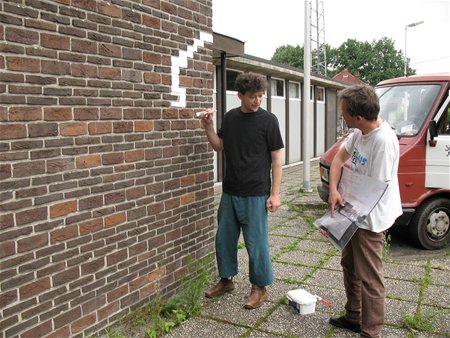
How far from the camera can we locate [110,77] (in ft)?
10.5

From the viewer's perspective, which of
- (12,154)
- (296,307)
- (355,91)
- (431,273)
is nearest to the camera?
(12,154)

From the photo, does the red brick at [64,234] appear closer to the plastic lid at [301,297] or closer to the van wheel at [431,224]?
the plastic lid at [301,297]

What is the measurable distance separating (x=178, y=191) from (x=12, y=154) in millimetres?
1741

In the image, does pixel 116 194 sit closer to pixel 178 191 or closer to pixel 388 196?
pixel 178 191

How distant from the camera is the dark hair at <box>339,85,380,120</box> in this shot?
3.02 m

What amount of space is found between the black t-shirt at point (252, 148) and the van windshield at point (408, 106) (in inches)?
104

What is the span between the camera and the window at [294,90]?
14770 millimetres

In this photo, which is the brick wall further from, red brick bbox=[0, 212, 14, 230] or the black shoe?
the black shoe

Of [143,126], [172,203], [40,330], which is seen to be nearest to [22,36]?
[143,126]

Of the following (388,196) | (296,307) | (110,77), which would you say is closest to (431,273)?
(296,307)

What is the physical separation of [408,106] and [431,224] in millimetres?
1571

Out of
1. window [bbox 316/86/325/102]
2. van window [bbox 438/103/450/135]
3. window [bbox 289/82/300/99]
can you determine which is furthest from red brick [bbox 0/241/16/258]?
window [bbox 316/86/325/102]

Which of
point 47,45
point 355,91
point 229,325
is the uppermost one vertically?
point 47,45

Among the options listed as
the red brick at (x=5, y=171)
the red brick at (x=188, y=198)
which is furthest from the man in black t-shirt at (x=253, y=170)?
the red brick at (x=5, y=171)
